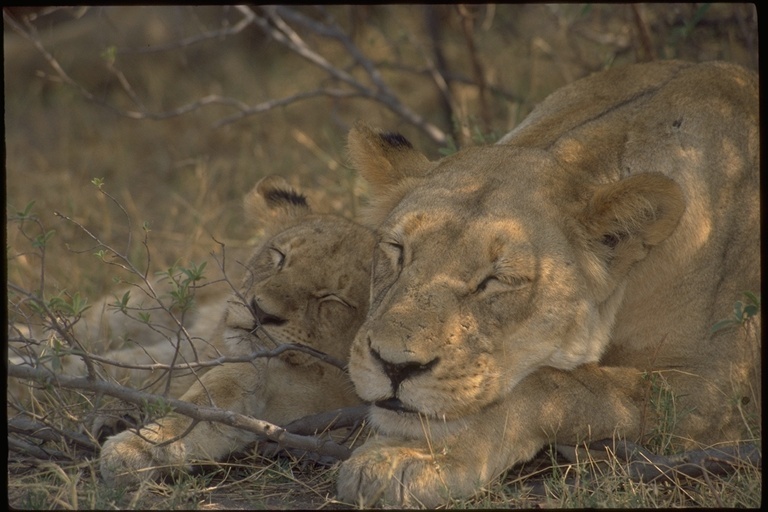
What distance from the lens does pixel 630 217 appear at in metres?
2.86

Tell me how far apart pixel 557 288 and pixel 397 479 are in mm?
692

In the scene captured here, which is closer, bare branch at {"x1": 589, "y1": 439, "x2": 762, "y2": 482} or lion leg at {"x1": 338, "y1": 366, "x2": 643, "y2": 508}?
lion leg at {"x1": 338, "y1": 366, "x2": 643, "y2": 508}

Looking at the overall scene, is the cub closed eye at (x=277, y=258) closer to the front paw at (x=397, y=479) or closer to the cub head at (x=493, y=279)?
the cub head at (x=493, y=279)

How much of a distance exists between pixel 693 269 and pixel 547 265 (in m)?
0.56

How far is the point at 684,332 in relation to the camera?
3.09 metres

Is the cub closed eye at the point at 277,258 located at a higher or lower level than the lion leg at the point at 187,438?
higher

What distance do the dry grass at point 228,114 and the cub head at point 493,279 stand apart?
0.42 metres

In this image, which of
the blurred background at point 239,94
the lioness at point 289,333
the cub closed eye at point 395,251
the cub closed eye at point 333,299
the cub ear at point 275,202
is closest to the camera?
the cub closed eye at point 395,251

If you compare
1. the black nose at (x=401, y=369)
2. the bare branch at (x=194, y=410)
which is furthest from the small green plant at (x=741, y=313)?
the bare branch at (x=194, y=410)

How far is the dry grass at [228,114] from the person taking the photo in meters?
5.14

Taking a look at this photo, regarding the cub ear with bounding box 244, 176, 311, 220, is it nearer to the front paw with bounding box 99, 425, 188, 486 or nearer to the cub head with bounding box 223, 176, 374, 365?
the cub head with bounding box 223, 176, 374, 365

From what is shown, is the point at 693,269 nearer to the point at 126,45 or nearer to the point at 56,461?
the point at 56,461

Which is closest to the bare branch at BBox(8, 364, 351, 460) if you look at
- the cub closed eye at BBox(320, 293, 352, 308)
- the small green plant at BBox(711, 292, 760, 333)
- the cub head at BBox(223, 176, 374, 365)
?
the cub head at BBox(223, 176, 374, 365)

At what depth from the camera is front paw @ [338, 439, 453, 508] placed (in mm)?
2674
